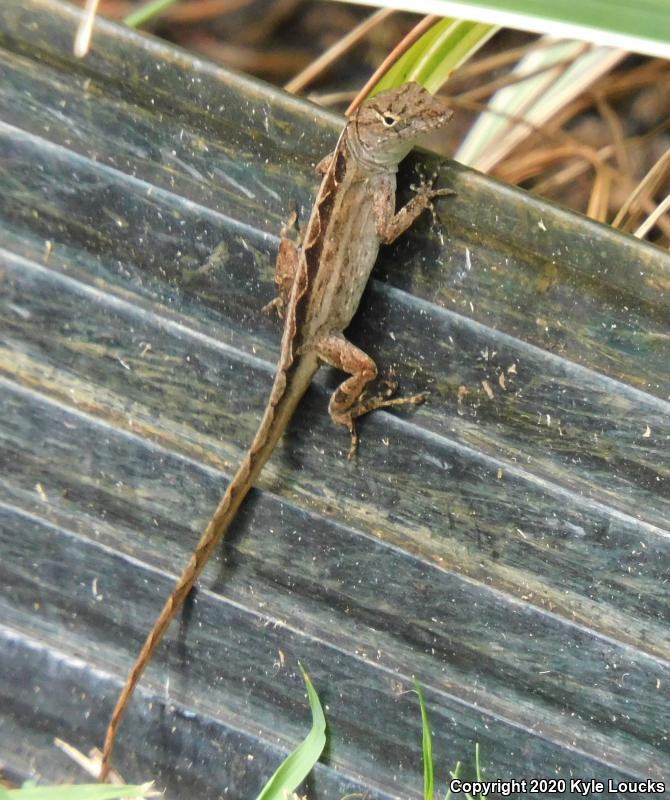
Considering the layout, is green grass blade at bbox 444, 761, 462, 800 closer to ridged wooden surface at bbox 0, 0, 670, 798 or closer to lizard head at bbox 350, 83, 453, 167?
ridged wooden surface at bbox 0, 0, 670, 798

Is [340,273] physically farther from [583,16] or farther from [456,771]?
[456,771]

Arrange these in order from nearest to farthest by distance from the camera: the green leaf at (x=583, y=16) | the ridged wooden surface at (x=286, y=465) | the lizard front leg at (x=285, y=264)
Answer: the green leaf at (x=583, y=16)
the ridged wooden surface at (x=286, y=465)
the lizard front leg at (x=285, y=264)

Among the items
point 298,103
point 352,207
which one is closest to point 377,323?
point 352,207

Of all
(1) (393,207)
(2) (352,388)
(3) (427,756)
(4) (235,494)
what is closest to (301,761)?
(3) (427,756)

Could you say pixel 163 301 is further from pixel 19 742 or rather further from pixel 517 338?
pixel 19 742

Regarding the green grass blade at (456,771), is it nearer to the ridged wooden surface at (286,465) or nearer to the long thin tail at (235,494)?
the ridged wooden surface at (286,465)

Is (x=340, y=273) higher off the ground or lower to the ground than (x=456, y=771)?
higher

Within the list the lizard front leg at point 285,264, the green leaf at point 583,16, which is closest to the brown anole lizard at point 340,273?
the lizard front leg at point 285,264
